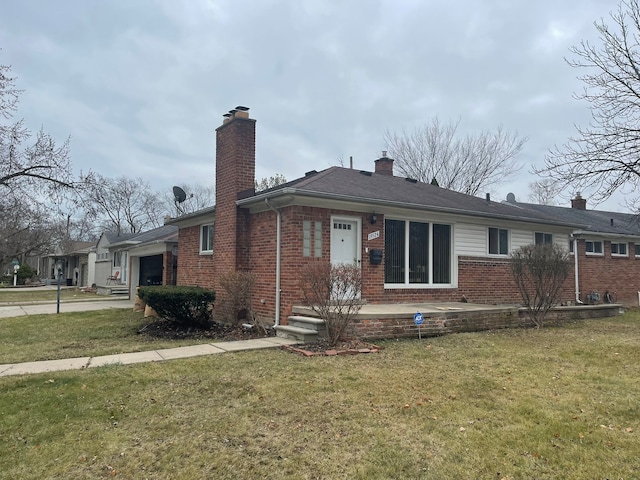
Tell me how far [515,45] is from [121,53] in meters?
10.5

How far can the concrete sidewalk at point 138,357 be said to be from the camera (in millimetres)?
6578

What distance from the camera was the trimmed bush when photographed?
32.5 feet

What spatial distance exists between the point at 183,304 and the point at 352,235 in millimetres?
4094

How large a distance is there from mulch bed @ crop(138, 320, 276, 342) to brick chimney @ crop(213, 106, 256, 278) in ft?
4.87

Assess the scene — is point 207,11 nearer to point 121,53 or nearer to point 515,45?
point 121,53

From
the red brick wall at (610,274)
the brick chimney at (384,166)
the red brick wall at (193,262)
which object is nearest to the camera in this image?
the red brick wall at (193,262)

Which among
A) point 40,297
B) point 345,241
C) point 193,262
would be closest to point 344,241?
point 345,241

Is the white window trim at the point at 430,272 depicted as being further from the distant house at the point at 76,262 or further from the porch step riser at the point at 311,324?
the distant house at the point at 76,262

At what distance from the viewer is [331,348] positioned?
7688 mm

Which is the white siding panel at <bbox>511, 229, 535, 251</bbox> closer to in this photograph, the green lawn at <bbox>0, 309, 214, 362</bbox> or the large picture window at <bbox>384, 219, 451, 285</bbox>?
the large picture window at <bbox>384, 219, 451, 285</bbox>

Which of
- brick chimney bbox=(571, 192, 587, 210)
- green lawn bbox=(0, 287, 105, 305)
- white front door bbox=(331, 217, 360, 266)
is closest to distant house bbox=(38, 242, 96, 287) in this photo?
green lawn bbox=(0, 287, 105, 305)

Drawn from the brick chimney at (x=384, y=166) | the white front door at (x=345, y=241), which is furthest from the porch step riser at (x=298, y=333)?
the brick chimney at (x=384, y=166)

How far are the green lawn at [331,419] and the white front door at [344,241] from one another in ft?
11.6

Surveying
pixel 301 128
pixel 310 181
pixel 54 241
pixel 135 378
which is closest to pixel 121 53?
pixel 310 181
